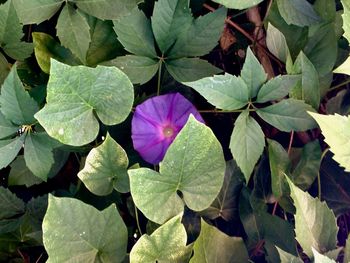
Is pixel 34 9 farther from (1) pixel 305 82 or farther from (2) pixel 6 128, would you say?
(1) pixel 305 82

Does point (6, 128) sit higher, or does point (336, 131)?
point (336, 131)

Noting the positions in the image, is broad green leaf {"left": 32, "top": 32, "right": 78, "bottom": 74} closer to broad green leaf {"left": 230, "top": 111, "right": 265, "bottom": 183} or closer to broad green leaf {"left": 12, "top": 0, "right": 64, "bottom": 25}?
broad green leaf {"left": 12, "top": 0, "right": 64, "bottom": 25}

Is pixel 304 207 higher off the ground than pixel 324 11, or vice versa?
pixel 324 11

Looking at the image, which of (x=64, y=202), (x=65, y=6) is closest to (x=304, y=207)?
(x=64, y=202)

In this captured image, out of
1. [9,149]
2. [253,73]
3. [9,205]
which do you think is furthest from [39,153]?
[253,73]

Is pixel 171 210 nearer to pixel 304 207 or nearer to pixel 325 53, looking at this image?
pixel 304 207

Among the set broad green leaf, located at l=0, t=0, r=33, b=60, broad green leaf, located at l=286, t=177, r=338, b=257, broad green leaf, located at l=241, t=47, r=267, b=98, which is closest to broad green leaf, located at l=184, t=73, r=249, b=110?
broad green leaf, located at l=241, t=47, r=267, b=98

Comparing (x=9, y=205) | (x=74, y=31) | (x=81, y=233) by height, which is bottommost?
(x=9, y=205)
